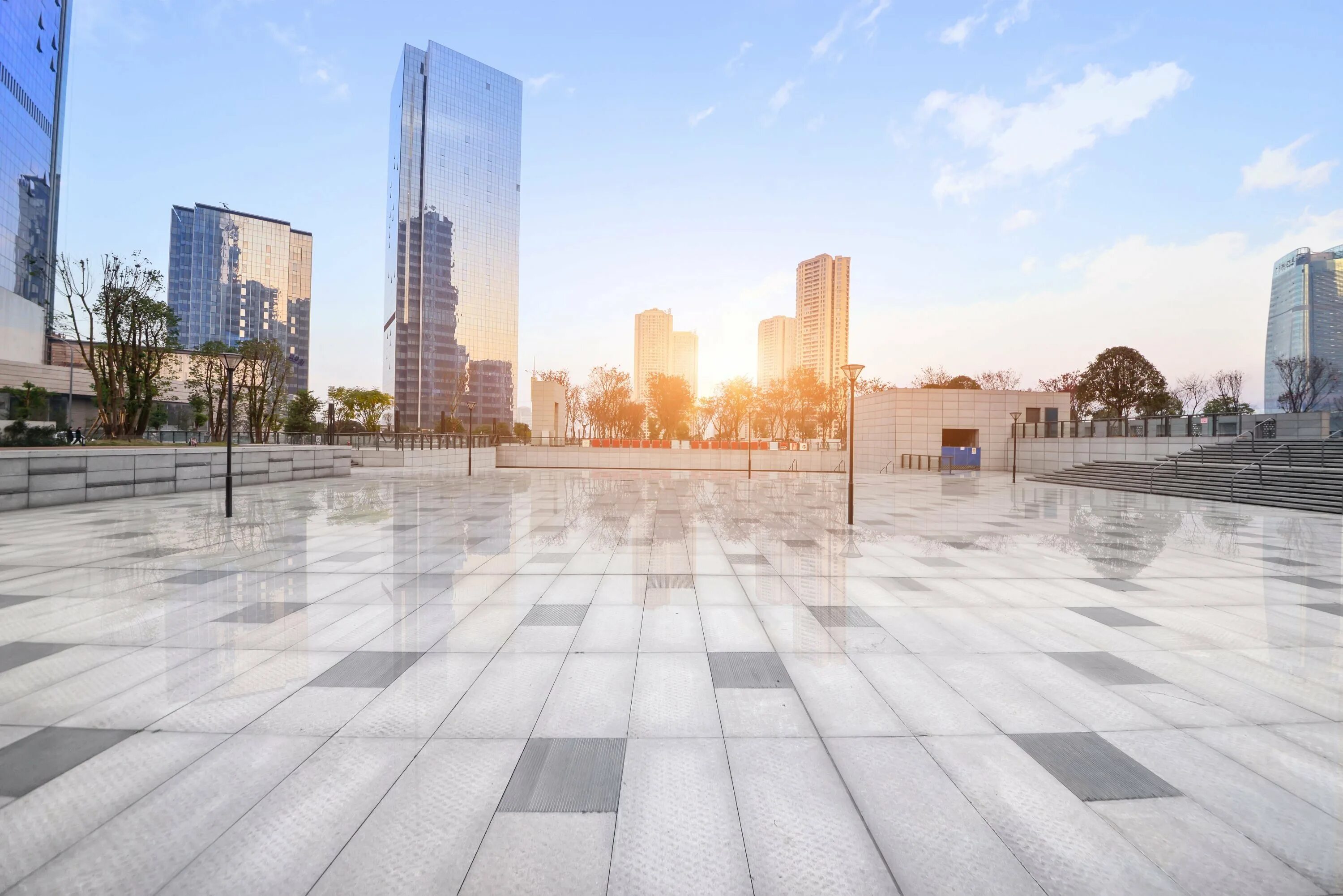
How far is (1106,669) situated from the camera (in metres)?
5.08

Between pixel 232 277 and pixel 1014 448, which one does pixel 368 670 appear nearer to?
pixel 1014 448

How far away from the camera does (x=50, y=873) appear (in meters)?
2.53

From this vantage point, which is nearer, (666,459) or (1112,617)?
(1112,617)

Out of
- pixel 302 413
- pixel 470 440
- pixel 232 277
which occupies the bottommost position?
pixel 470 440

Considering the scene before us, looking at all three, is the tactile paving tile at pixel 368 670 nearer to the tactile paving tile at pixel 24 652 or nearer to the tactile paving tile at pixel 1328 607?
the tactile paving tile at pixel 24 652

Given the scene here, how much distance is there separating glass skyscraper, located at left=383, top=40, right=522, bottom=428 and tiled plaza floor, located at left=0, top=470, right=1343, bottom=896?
116433 millimetres

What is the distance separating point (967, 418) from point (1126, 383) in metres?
23.2

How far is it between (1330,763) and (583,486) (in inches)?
931

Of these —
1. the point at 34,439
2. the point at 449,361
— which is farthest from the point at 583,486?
the point at 449,361

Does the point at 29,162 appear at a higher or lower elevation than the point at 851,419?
higher

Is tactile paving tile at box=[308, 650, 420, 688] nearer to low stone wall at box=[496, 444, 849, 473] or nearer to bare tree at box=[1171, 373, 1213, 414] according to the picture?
low stone wall at box=[496, 444, 849, 473]

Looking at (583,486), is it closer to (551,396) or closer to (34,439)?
(34,439)

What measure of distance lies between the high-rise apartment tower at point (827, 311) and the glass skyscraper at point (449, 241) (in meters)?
76.2

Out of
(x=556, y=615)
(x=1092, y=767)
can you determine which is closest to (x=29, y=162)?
(x=556, y=615)
